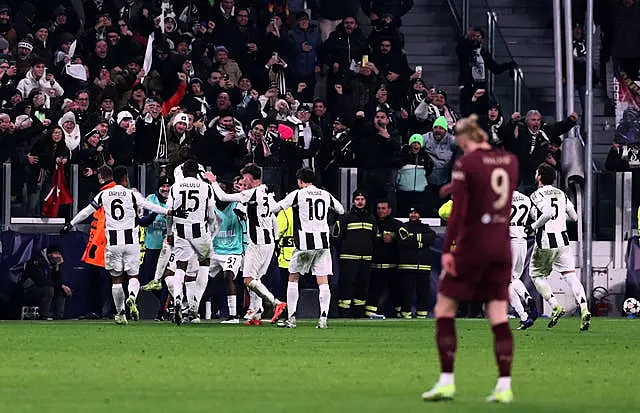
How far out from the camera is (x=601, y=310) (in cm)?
3070

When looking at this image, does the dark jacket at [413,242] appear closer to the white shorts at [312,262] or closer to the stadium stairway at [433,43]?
the white shorts at [312,262]

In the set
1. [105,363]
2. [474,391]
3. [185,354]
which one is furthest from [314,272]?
[474,391]

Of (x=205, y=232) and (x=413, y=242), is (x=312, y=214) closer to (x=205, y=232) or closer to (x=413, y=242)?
(x=205, y=232)

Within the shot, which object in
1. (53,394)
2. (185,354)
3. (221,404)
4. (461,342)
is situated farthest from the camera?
(461,342)

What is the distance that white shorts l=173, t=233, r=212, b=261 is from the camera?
82.9 feet

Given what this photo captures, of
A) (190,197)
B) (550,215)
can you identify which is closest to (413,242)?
(550,215)

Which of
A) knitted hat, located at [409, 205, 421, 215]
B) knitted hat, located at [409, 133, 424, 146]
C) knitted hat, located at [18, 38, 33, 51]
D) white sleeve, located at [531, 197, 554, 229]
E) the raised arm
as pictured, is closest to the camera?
white sleeve, located at [531, 197, 554, 229]

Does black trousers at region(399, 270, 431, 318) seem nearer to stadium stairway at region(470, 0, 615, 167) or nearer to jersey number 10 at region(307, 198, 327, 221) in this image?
stadium stairway at region(470, 0, 615, 167)

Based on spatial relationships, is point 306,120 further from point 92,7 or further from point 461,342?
point 461,342

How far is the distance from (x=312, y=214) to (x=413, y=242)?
5181 mm

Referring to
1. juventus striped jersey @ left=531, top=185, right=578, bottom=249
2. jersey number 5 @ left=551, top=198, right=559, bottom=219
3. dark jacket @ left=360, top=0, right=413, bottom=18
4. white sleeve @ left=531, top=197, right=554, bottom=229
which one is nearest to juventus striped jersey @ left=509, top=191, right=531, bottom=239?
juventus striped jersey @ left=531, top=185, right=578, bottom=249

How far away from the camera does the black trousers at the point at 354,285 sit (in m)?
28.8

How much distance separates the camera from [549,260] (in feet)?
82.3

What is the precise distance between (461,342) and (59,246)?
31.6 feet
